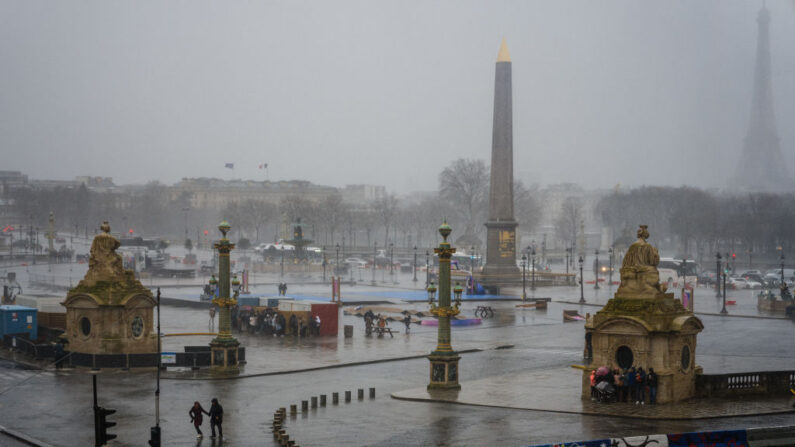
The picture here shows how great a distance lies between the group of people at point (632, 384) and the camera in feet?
86.4

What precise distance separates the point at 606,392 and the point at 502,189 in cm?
4988

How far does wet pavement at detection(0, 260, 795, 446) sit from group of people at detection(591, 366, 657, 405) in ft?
1.88

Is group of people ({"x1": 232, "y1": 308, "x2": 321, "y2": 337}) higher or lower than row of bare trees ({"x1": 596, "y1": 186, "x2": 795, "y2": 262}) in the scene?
lower

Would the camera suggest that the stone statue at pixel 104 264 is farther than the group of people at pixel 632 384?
Yes

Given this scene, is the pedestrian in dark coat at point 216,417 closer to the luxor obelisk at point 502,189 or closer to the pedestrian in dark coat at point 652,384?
the pedestrian in dark coat at point 652,384

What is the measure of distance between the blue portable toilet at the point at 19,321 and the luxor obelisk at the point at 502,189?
1523 inches

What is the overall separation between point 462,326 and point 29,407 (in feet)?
87.5

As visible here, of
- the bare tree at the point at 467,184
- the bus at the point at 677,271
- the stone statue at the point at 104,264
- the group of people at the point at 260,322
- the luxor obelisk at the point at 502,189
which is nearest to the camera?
the stone statue at the point at 104,264

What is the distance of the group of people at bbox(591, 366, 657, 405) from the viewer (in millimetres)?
26328

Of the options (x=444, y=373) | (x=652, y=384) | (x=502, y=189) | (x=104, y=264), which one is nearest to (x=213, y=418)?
(x=444, y=373)

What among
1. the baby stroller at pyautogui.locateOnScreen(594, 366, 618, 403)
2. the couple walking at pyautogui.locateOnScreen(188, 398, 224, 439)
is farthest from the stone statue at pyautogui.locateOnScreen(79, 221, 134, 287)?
the baby stroller at pyautogui.locateOnScreen(594, 366, 618, 403)

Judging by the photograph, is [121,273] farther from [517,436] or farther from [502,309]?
[502,309]

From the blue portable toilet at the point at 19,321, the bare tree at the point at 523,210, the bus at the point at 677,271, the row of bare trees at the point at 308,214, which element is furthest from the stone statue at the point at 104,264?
the bare tree at the point at 523,210

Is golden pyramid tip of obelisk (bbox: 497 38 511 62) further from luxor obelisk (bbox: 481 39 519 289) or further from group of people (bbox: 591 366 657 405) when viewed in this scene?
group of people (bbox: 591 366 657 405)
